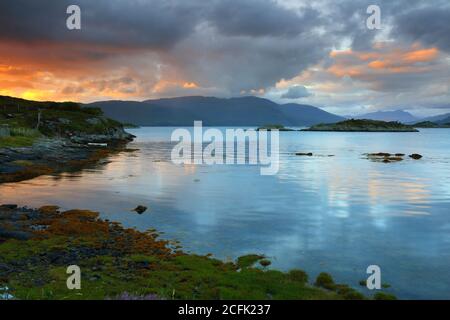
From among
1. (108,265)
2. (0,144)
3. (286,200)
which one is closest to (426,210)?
(286,200)

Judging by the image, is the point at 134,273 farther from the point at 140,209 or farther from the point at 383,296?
the point at 140,209

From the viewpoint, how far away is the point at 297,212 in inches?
1426

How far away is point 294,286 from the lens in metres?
18.0

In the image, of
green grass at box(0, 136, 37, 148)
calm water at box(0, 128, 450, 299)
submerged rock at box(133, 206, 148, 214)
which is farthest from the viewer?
green grass at box(0, 136, 37, 148)

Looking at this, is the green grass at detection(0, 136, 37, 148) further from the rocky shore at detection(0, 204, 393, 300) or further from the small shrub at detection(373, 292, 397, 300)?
the small shrub at detection(373, 292, 397, 300)

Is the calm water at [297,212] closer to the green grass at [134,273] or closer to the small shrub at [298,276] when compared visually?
the small shrub at [298,276]

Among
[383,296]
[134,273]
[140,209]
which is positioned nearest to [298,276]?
[383,296]

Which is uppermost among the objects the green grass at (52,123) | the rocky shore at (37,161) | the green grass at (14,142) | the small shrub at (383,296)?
the green grass at (52,123)

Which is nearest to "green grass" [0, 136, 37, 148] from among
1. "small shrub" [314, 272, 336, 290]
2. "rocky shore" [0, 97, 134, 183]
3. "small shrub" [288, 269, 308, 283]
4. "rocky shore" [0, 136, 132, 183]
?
"rocky shore" [0, 97, 134, 183]

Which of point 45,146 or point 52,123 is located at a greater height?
point 52,123

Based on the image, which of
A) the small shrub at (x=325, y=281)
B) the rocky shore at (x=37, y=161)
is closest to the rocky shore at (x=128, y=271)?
the small shrub at (x=325, y=281)

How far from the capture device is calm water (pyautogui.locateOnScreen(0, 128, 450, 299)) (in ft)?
72.9

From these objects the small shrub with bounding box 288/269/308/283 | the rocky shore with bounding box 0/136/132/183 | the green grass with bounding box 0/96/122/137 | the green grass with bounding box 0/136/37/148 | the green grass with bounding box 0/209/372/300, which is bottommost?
the small shrub with bounding box 288/269/308/283

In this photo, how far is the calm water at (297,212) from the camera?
22.2 m
